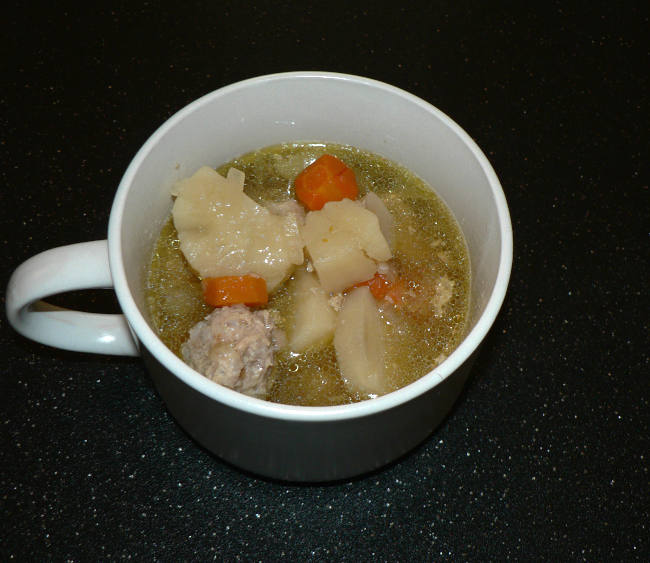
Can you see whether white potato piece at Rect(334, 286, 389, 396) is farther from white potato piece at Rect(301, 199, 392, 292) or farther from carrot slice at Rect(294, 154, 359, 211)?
carrot slice at Rect(294, 154, 359, 211)

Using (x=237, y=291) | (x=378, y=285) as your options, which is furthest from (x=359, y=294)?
(x=237, y=291)

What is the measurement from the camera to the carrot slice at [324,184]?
47.6 inches

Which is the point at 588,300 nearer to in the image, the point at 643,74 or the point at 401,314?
the point at 401,314

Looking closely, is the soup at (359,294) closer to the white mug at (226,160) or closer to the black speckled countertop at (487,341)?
the white mug at (226,160)

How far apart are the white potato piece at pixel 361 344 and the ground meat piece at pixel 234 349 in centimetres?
11

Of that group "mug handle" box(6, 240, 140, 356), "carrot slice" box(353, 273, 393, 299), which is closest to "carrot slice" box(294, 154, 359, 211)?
"carrot slice" box(353, 273, 393, 299)

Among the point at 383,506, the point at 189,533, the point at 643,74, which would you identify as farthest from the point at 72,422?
the point at 643,74

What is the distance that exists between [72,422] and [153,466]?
16cm

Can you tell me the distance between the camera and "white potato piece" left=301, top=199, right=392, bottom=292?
109cm

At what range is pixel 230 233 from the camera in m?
1.11

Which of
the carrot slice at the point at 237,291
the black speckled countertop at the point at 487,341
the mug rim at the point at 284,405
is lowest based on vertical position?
the black speckled countertop at the point at 487,341

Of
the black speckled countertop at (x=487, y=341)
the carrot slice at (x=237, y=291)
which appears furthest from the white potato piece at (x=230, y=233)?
the black speckled countertop at (x=487, y=341)

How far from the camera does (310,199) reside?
1215 mm

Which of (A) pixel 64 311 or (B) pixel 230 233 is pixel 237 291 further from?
(A) pixel 64 311
